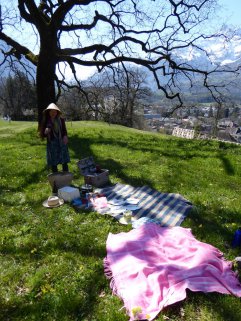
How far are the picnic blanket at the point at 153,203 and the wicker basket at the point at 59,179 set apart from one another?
0.96 metres

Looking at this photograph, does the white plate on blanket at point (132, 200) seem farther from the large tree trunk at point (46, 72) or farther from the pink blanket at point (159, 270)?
the large tree trunk at point (46, 72)

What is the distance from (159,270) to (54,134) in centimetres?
537

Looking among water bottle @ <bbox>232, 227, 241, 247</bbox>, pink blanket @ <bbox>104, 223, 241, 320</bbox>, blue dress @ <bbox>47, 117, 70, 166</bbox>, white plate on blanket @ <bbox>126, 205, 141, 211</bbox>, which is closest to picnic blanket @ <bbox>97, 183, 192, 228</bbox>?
white plate on blanket @ <bbox>126, 205, 141, 211</bbox>

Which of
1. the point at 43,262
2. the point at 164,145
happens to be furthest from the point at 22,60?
the point at 43,262

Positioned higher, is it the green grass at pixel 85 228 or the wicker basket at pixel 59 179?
the wicker basket at pixel 59 179

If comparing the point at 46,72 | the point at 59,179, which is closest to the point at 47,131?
the point at 59,179

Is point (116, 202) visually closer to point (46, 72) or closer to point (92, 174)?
point (92, 174)

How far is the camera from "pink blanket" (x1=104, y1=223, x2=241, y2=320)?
435cm

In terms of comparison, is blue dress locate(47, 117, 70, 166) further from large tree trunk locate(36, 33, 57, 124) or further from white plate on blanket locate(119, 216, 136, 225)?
large tree trunk locate(36, 33, 57, 124)

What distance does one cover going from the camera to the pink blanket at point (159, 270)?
435 centimetres

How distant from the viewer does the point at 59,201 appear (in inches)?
307

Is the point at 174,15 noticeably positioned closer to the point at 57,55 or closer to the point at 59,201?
the point at 57,55

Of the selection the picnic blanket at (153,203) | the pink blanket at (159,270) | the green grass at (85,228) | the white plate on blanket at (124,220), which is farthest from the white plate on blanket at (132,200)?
the pink blanket at (159,270)

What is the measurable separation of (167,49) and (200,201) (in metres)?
12.4
